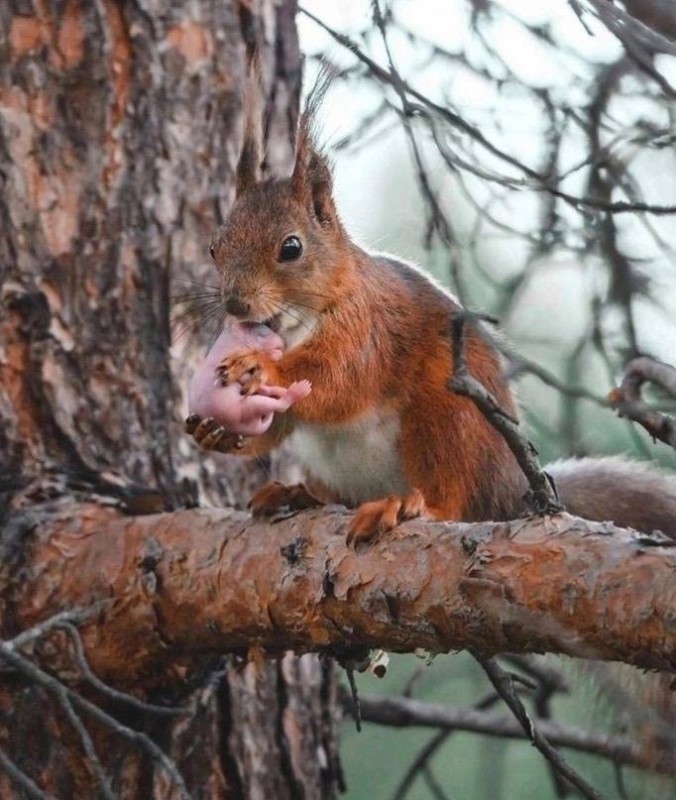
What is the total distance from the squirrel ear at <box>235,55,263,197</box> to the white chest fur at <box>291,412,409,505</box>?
362 mm

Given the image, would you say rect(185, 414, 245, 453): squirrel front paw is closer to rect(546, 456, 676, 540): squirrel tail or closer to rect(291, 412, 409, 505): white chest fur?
rect(291, 412, 409, 505): white chest fur

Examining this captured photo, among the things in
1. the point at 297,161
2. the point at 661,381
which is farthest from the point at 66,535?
the point at 661,381

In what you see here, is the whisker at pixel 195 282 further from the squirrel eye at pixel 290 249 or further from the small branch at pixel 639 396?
the small branch at pixel 639 396

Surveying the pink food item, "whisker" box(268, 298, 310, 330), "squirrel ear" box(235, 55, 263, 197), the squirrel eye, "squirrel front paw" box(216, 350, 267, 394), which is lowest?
the pink food item

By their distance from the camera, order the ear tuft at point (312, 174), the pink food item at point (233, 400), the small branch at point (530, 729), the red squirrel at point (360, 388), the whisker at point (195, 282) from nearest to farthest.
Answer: the small branch at point (530, 729) < the pink food item at point (233, 400) < the ear tuft at point (312, 174) < the red squirrel at point (360, 388) < the whisker at point (195, 282)

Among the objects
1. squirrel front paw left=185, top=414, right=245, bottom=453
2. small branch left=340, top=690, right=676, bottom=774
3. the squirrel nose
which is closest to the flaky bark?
squirrel front paw left=185, top=414, right=245, bottom=453

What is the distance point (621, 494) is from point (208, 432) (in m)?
0.63

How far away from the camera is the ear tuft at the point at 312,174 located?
5.85 feet

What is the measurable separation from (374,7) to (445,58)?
0.81 ft

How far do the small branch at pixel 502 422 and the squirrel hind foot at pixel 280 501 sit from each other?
0.47 m

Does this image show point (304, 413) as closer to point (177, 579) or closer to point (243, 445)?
point (243, 445)

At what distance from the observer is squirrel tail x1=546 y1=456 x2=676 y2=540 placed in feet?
6.31

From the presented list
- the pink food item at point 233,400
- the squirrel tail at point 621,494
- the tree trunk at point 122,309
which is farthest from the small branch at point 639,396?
the tree trunk at point 122,309

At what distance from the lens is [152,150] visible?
2.16 meters
